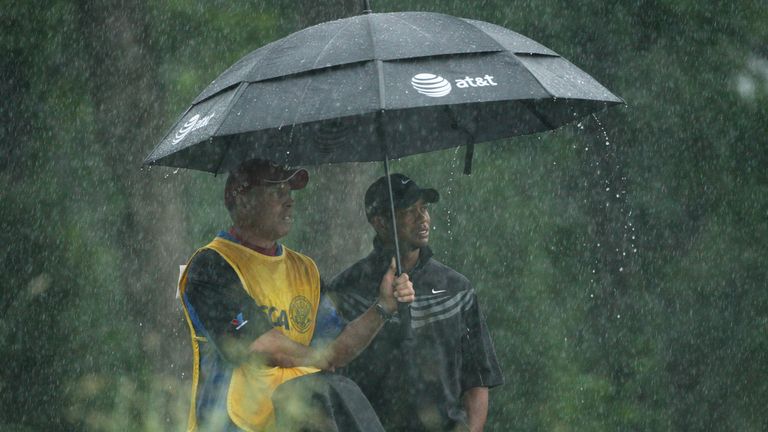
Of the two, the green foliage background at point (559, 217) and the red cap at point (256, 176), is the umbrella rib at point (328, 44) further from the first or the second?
the green foliage background at point (559, 217)

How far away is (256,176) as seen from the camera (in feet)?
17.0

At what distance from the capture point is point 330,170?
300 inches

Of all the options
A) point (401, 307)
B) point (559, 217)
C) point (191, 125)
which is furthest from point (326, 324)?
point (559, 217)

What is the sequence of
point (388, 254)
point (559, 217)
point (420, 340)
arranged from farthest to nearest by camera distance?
point (559, 217) < point (388, 254) < point (420, 340)

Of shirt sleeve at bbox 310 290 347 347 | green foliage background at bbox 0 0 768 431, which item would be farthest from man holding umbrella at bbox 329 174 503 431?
green foliage background at bbox 0 0 768 431

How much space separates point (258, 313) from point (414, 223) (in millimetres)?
1023

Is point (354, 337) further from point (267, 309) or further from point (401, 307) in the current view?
point (267, 309)

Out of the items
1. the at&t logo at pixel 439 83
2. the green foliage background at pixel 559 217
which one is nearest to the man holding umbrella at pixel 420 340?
the at&t logo at pixel 439 83

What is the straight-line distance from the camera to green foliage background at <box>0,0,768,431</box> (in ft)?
32.4

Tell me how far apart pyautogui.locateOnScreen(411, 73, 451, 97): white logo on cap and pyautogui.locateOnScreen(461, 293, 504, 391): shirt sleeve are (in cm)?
157

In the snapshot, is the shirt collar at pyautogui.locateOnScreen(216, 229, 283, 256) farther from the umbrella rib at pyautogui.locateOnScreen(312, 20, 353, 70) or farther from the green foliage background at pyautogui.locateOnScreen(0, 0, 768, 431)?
the green foliage background at pyautogui.locateOnScreen(0, 0, 768, 431)

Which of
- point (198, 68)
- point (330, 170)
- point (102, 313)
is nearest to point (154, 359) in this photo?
point (330, 170)

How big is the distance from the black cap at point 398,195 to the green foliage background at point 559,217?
3.82 m

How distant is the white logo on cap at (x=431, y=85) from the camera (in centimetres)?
452
